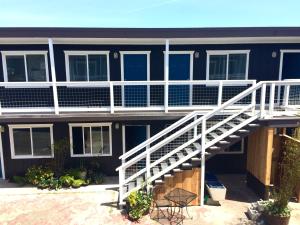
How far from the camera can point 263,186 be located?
9.25 m

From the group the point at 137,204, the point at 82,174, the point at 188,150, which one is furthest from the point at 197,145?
the point at 82,174

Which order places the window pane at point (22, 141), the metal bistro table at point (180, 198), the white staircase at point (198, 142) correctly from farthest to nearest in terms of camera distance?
the window pane at point (22, 141) < the white staircase at point (198, 142) < the metal bistro table at point (180, 198)

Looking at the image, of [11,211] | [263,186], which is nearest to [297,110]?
[263,186]

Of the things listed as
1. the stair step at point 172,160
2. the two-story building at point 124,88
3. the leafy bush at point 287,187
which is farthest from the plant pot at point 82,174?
the leafy bush at point 287,187

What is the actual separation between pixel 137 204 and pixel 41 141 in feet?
19.1

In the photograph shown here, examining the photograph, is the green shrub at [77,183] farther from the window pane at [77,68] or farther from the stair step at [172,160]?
the window pane at [77,68]

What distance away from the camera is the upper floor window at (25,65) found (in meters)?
10.9

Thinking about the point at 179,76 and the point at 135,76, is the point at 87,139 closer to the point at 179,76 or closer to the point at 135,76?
the point at 135,76

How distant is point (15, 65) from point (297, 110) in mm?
11846

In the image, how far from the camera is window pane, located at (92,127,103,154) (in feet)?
38.1

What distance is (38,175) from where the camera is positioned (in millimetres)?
10742

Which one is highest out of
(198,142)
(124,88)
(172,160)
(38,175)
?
(124,88)

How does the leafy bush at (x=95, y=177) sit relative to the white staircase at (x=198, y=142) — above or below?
below

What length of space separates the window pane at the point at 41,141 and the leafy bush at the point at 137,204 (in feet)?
17.0
